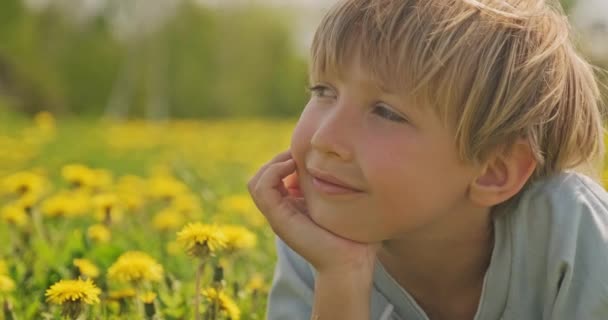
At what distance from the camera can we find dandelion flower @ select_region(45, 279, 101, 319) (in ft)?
5.23

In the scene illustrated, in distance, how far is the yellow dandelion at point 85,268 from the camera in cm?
194

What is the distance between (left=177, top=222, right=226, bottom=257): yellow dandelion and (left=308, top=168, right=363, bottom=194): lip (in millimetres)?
228

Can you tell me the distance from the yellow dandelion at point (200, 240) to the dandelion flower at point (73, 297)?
0.60 feet

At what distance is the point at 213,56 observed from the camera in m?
27.3

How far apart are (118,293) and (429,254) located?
658mm

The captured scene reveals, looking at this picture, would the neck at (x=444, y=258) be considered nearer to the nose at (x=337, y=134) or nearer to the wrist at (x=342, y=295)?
the wrist at (x=342, y=295)

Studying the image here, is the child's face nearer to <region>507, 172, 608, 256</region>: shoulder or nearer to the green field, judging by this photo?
<region>507, 172, 608, 256</region>: shoulder

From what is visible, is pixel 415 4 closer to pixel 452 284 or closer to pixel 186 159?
pixel 452 284

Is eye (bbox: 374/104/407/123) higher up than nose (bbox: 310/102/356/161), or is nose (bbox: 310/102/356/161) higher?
eye (bbox: 374/104/407/123)

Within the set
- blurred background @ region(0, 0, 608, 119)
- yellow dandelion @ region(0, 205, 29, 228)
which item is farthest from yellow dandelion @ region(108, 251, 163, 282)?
blurred background @ region(0, 0, 608, 119)

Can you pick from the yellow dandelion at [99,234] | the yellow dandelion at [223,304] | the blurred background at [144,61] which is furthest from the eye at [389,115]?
the blurred background at [144,61]

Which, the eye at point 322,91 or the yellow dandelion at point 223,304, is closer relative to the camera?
the eye at point 322,91

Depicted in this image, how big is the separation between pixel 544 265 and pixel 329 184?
1.42ft

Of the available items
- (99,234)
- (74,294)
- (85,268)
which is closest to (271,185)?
(74,294)
